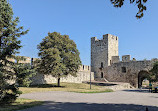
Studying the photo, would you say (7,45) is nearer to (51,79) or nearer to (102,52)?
(51,79)

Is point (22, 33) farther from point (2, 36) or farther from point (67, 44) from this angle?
point (67, 44)

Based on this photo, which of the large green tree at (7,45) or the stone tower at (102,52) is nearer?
the large green tree at (7,45)

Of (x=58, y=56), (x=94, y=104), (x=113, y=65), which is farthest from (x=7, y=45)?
(x=113, y=65)

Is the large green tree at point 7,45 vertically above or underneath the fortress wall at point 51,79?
above

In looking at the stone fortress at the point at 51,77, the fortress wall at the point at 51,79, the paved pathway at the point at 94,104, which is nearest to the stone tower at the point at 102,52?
the stone fortress at the point at 51,77

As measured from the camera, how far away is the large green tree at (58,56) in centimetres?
2341

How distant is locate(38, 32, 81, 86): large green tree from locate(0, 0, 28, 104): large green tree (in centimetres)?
1351

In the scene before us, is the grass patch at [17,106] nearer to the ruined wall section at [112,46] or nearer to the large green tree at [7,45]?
the large green tree at [7,45]

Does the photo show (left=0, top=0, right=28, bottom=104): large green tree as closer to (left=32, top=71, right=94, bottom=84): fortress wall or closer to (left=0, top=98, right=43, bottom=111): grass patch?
(left=0, top=98, right=43, bottom=111): grass patch

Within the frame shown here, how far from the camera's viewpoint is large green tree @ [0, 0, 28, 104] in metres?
8.88

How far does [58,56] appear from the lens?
2397cm

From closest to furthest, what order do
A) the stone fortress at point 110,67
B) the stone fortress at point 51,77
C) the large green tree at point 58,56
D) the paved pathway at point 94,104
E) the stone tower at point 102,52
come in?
1. the paved pathway at point 94,104
2. the large green tree at point 58,56
3. the stone fortress at point 51,77
4. the stone fortress at point 110,67
5. the stone tower at point 102,52

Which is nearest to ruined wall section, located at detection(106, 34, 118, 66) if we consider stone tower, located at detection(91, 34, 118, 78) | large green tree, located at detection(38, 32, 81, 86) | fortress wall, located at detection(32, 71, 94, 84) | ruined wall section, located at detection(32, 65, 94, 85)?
stone tower, located at detection(91, 34, 118, 78)

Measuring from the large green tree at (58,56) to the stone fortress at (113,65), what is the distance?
14136 millimetres
